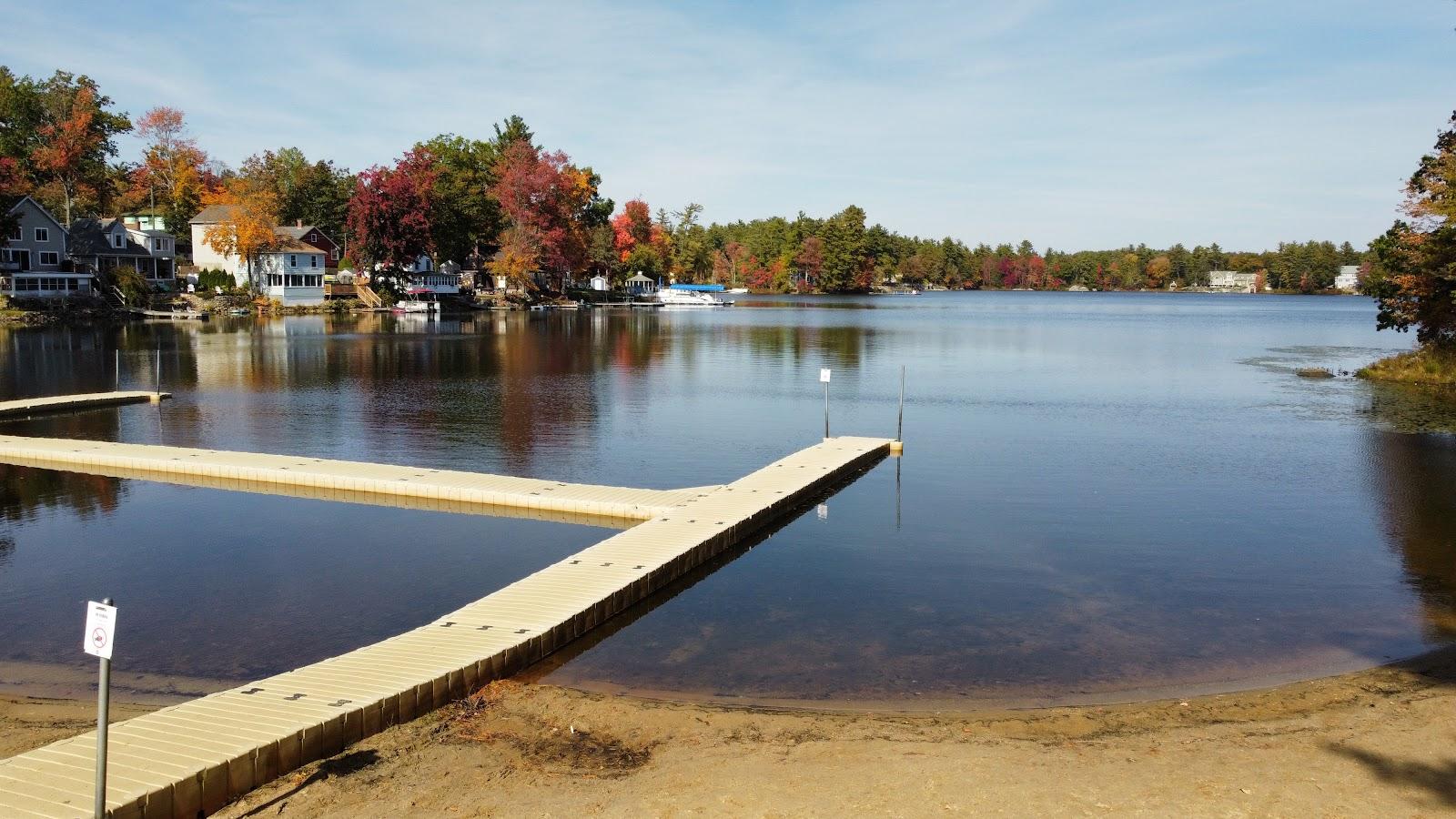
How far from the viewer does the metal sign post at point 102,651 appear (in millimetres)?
6102

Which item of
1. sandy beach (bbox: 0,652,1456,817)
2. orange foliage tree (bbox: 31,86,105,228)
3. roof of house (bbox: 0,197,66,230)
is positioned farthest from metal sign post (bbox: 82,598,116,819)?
orange foliage tree (bbox: 31,86,105,228)

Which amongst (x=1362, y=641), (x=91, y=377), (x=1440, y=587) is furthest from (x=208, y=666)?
(x=91, y=377)

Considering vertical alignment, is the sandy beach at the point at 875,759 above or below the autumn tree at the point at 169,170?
below

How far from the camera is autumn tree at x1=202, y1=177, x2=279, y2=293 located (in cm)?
8644

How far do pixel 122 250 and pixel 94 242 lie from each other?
2.54 m

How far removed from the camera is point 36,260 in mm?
77062

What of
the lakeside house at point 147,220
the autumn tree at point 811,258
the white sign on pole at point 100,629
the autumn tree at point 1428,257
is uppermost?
the autumn tree at point 811,258

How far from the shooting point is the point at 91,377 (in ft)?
122

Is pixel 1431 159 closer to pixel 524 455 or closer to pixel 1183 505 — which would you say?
pixel 1183 505

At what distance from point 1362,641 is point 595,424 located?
65.4ft

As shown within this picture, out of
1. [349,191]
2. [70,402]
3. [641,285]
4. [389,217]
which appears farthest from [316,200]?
[70,402]

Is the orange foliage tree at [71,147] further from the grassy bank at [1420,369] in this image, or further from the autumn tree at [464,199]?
the grassy bank at [1420,369]

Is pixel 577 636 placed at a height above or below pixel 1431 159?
below

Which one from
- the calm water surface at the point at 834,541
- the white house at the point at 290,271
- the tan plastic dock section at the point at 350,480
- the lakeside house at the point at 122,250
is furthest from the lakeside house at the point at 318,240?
the tan plastic dock section at the point at 350,480
